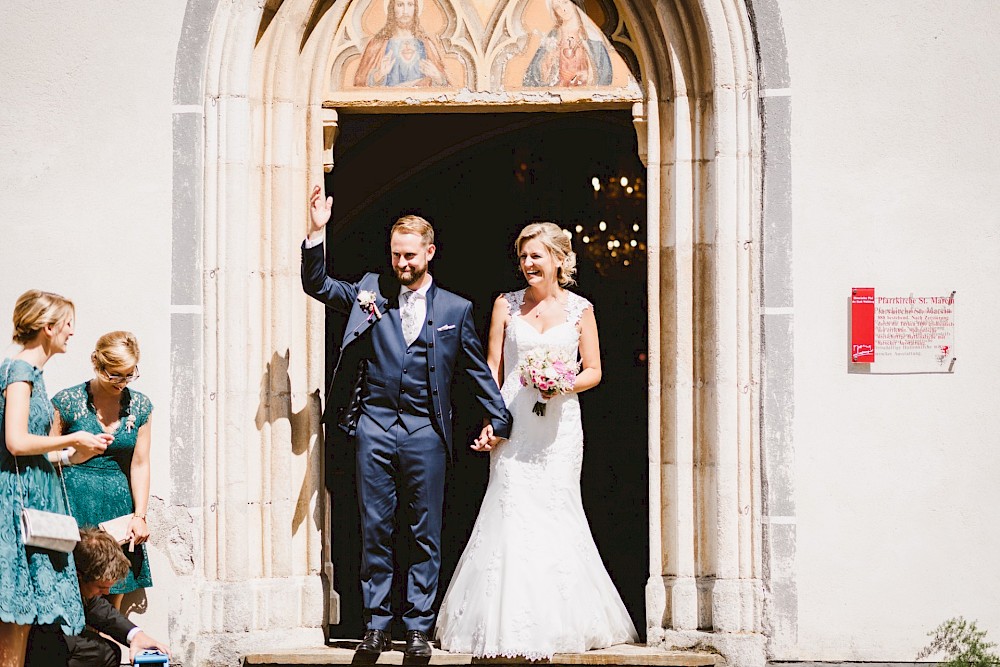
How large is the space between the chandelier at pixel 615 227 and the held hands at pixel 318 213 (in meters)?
5.50

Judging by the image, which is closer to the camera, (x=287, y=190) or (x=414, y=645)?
(x=414, y=645)

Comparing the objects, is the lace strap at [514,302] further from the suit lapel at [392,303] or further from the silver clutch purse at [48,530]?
the silver clutch purse at [48,530]

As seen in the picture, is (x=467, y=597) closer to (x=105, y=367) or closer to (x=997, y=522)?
(x=105, y=367)

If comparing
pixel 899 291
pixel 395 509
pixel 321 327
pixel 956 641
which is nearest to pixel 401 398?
pixel 395 509

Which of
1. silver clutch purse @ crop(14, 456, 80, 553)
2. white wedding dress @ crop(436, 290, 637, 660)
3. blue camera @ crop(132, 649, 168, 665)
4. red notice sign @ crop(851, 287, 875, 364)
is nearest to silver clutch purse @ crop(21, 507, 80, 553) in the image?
silver clutch purse @ crop(14, 456, 80, 553)

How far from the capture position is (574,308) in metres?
7.81

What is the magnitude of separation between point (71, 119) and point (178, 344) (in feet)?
4.26

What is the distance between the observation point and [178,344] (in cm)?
751

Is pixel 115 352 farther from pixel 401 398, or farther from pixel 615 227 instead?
pixel 615 227

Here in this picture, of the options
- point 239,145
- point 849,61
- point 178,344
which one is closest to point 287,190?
point 239,145

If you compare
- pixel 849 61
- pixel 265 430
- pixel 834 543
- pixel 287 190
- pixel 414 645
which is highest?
pixel 849 61

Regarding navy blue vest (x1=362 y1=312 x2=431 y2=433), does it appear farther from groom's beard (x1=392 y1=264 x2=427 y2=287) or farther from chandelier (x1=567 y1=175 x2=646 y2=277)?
chandelier (x1=567 y1=175 x2=646 y2=277)

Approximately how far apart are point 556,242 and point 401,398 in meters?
1.16

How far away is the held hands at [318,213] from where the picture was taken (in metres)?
7.28
